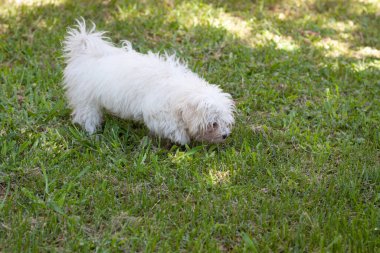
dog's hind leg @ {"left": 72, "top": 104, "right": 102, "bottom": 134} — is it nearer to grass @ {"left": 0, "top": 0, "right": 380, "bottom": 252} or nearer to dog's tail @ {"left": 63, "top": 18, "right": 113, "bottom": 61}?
grass @ {"left": 0, "top": 0, "right": 380, "bottom": 252}

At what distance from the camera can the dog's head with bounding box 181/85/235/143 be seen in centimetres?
459

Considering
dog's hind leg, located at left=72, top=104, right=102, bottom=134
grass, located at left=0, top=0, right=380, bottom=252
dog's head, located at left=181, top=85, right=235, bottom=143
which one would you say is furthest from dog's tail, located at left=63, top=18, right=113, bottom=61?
dog's head, located at left=181, top=85, right=235, bottom=143

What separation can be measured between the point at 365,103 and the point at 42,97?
3.51 metres

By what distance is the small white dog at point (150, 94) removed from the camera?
4668 millimetres

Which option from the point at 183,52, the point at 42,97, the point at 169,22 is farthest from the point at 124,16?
A: the point at 42,97

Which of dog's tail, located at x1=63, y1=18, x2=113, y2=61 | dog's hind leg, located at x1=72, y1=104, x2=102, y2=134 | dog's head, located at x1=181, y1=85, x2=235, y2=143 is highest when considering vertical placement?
dog's tail, located at x1=63, y1=18, x2=113, y2=61

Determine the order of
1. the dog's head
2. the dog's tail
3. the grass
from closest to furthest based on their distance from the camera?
the grass < the dog's head < the dog's tail

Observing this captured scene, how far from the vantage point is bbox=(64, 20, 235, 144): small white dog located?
4668mm

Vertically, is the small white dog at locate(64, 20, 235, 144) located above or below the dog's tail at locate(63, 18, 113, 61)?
below

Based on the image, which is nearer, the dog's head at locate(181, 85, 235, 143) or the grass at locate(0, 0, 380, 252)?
the grass at locate(0, 0, 380, 252)

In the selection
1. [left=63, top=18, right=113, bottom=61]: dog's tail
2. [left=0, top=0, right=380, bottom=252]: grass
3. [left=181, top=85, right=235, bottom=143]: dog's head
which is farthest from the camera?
[left=63, top=18, right=113, bottom=61]: dog's tail

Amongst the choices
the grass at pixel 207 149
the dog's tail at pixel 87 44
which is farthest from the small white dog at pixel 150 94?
the grass at pixel 207 149

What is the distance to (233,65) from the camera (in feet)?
21.6

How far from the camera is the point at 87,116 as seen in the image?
5.05 m
